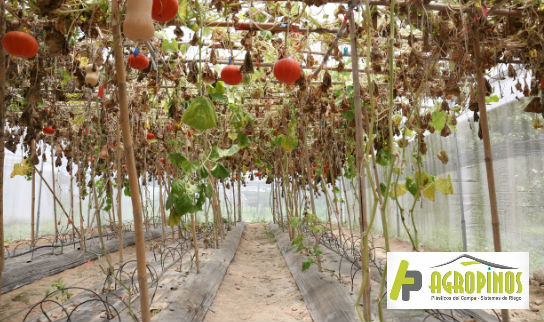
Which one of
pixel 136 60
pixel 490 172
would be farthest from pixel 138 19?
pixel 490 172

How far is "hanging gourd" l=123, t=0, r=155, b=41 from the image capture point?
45.6 inches

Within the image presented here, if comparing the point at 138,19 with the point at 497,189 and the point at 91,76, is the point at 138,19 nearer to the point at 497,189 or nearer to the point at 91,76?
the point at 91,76

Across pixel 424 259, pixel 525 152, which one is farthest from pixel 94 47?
pixel 525 152

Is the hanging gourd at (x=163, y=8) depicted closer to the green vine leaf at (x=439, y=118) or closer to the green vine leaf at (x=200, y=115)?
the green vine leaf at (x=200, y=115)

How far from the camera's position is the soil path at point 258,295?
427cm

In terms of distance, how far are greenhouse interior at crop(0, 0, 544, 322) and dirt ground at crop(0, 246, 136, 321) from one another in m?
0.04

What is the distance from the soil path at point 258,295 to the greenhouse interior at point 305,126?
0.14ft

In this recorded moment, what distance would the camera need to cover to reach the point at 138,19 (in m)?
1.16

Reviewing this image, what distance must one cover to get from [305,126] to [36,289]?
471 cm

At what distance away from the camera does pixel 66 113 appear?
6469 millimetres

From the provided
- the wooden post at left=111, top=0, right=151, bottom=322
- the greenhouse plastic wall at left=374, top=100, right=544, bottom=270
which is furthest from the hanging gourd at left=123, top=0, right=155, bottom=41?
the greenhouse plastic wall at left=374, top=100, right=544, bottom=270

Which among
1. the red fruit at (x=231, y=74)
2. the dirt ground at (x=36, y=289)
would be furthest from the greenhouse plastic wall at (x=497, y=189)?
the red fruit at (x=231, y=74)

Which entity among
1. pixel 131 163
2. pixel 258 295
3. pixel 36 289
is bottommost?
pixel 258 295

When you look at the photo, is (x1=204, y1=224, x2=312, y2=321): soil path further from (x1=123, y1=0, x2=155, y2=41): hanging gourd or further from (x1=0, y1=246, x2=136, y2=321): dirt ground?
(x1=123, y1=0, x2=155, y2=41): hanging gourd
